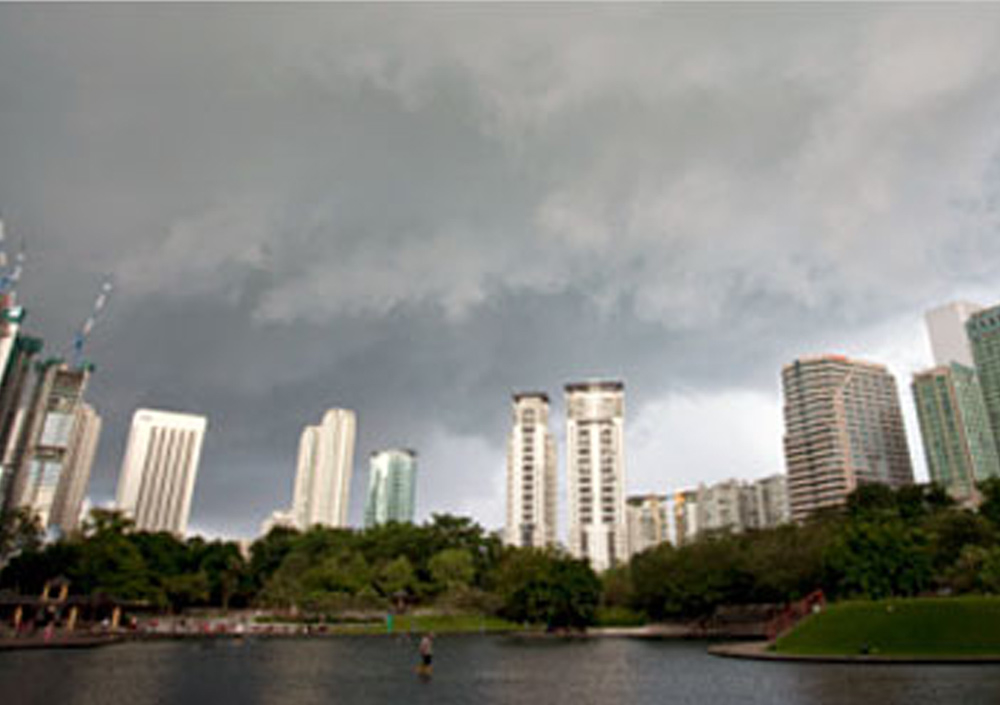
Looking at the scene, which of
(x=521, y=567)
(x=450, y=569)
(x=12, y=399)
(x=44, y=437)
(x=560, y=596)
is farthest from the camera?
(x=44, y=437)

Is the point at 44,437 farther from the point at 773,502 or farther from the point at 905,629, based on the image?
the point at 773,502

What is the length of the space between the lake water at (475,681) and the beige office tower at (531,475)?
5612 inches

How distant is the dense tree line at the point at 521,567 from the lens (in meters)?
50.9

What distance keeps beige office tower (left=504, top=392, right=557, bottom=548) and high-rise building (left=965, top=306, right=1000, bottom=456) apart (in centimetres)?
10723

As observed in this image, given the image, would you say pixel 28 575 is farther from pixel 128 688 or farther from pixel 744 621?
pixel 744 621

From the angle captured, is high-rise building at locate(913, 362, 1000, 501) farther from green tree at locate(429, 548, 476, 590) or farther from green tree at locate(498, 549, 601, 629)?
green tree at locate(498, 549, 601, 629)

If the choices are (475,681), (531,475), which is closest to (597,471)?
(531,475)

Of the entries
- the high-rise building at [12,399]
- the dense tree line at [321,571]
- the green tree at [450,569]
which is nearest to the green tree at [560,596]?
the dense tree line at [321,571]

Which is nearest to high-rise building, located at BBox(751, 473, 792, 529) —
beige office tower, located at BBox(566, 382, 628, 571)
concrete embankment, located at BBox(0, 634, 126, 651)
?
beige office tower, located at BBox(566, 382, 628, 571)

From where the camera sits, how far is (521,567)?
289 feet

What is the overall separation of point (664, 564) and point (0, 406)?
413ft

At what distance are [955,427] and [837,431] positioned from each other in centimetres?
3075

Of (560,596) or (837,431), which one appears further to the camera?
(837,431)

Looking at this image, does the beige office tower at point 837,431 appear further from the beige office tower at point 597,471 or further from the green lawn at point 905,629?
the green lawn at point 905,629
